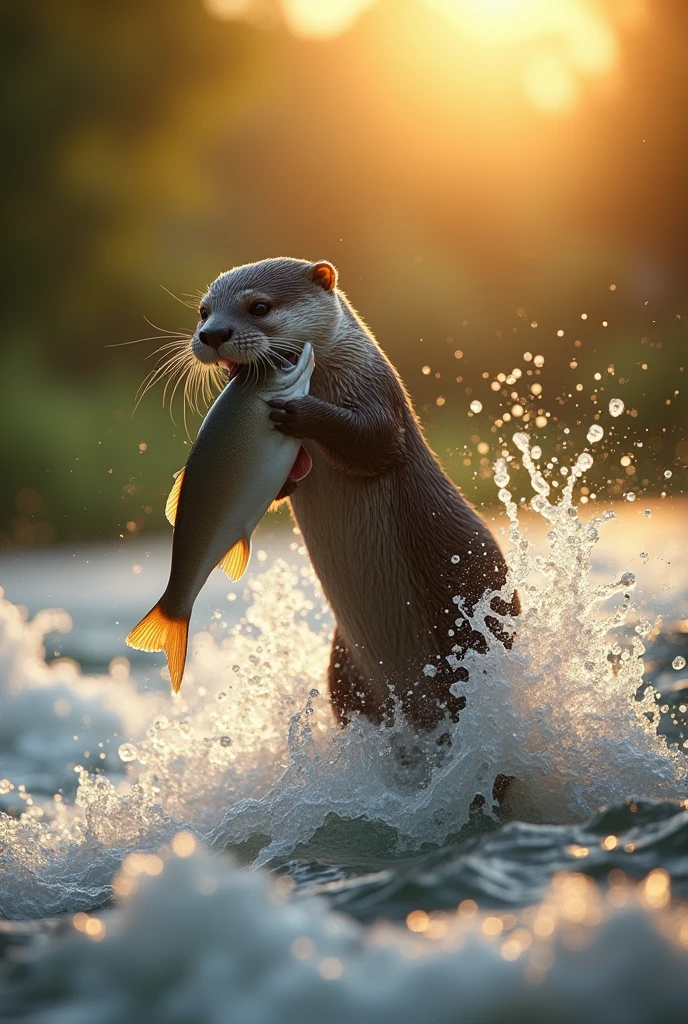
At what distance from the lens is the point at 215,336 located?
9.68 feet

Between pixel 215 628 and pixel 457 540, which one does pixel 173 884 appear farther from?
pixel 215 628

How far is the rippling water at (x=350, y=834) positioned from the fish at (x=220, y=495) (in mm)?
515

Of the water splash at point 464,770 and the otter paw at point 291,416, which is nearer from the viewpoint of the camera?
the otter paw at point 291,416

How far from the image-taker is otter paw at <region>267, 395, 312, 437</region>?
110 inches

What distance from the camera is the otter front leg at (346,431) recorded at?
2.82 meters

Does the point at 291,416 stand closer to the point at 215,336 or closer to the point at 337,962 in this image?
the point at 215,336

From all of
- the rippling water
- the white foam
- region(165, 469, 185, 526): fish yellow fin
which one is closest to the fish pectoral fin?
region(165, 469, 185, 526): fish yellow fin

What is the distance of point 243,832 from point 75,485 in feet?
40.0

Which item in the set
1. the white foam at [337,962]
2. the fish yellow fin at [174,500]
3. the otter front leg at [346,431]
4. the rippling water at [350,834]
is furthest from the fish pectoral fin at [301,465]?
the white foam at [337,962]

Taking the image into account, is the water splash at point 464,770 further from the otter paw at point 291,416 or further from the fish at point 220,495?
the otter paw at point 291,416

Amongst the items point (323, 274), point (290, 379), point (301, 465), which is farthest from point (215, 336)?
point (323, 274)

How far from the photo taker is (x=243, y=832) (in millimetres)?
3088

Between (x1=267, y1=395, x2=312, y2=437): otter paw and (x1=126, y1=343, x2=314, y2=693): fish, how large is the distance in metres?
0.02

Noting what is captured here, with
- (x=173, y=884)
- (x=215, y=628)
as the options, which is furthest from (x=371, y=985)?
(x=215, y=628)
